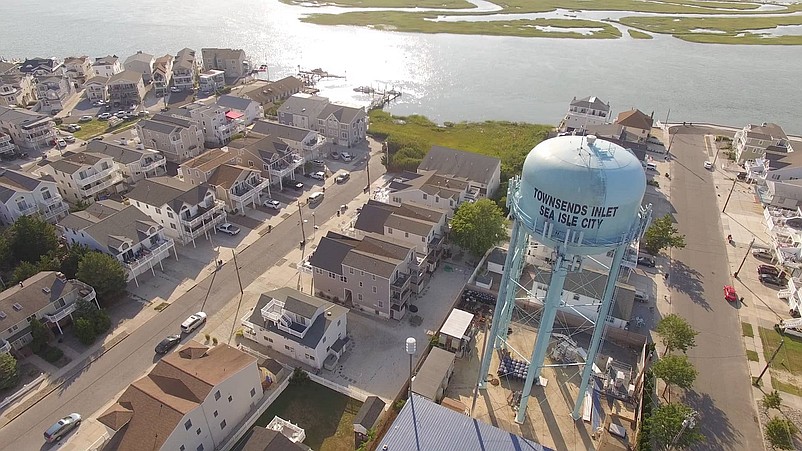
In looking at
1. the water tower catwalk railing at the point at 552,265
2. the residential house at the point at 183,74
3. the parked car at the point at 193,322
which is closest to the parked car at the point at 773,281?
the water tower catwalk railing at the point at 552,265

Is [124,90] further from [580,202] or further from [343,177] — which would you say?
[580,202]

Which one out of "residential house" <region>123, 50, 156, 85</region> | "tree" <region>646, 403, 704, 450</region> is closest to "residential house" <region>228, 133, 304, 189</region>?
"tree" <region>646, 403, 704, 450</region>

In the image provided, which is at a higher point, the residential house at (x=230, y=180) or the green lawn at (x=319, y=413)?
the residential house at (x=230, y=180)

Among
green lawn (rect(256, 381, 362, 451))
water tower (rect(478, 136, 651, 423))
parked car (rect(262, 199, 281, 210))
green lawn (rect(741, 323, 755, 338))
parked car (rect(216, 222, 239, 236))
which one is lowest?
green lawn (rect(256, 381, 362, 451))

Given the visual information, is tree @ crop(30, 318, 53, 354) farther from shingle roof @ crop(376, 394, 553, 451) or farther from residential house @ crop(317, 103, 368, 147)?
residential house @ crop(317, 103, 368, 147)

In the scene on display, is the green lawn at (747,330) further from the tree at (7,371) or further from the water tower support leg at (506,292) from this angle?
the tree at (7,371)

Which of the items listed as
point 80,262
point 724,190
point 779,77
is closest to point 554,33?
point 779,77

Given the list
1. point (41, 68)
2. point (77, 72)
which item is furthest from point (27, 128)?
point (41, 68)
